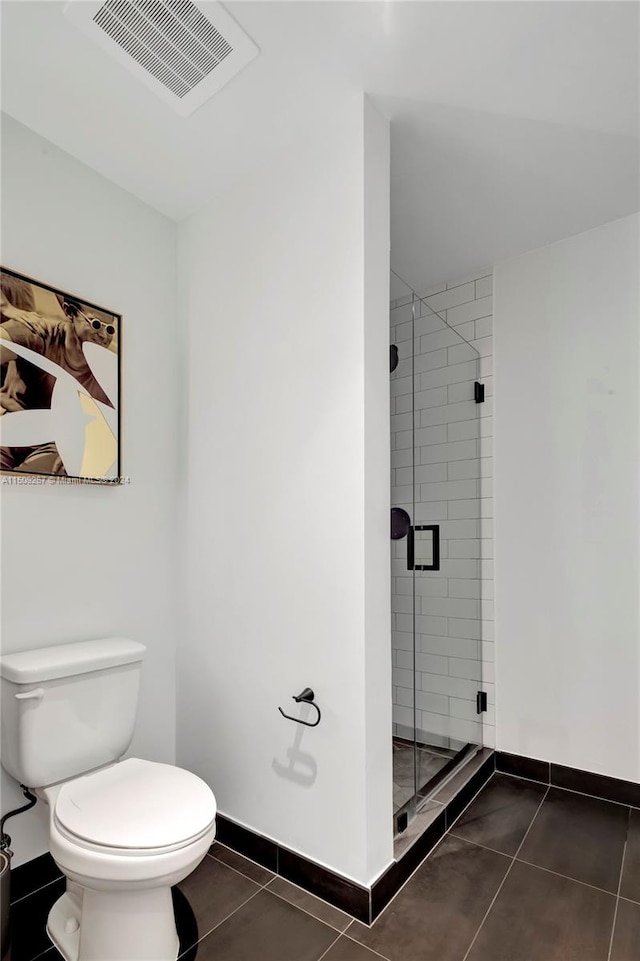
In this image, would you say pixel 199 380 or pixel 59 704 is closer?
pixel 59 704

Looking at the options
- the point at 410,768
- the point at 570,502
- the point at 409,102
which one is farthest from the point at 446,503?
the point at 409,102

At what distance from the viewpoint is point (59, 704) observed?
63.5 inches

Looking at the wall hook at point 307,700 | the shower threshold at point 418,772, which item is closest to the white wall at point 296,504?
the wall hook at point 307,700

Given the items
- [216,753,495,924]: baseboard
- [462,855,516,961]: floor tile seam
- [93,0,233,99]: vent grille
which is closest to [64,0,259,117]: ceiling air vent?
[93,0,233,99]: vent grille

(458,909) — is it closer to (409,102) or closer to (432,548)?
(432,548)

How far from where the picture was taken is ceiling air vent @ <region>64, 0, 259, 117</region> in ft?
4.60

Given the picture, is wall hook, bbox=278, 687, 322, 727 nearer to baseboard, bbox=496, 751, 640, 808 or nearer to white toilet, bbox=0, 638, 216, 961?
white toilet, bbox=0, 638, 216, 961

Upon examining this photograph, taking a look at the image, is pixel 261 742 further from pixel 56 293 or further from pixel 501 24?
pixel 501 24

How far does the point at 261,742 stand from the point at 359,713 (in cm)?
47

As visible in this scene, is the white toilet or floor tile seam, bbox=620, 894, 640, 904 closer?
the white toilet

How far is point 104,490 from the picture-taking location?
200cm

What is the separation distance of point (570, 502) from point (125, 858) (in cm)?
212

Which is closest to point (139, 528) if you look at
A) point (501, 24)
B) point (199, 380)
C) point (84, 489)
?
point (84, 489)

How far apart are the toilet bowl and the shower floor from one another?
811 mm
